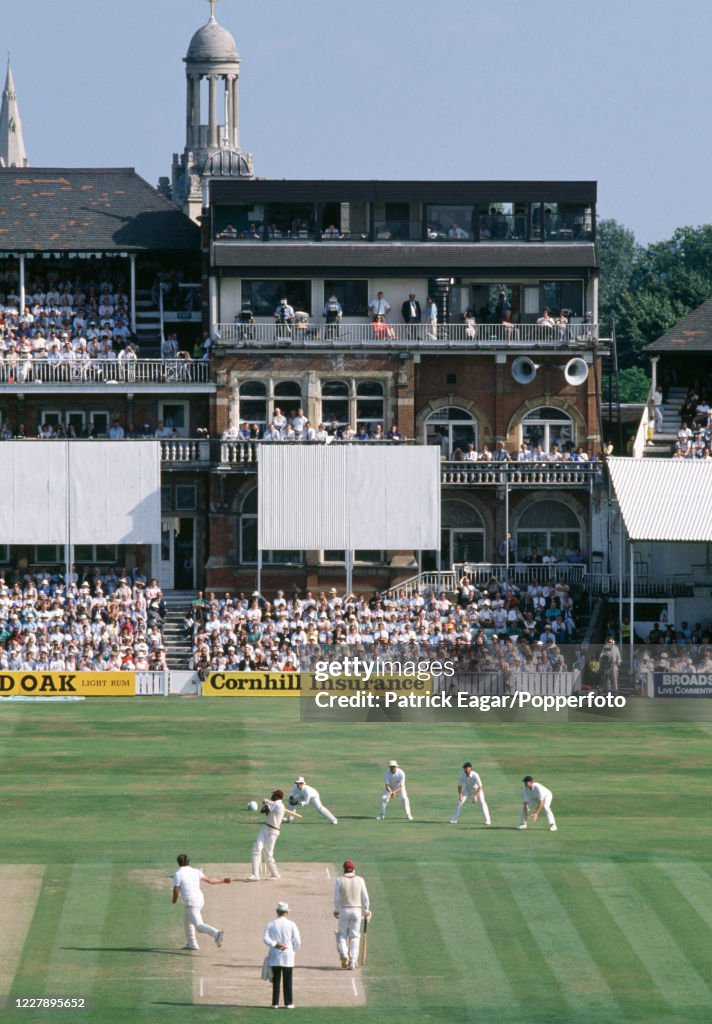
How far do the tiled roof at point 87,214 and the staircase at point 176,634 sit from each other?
486 inches

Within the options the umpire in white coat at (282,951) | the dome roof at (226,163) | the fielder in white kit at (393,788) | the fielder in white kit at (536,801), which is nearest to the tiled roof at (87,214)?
the fielder in white kit at (393,788)

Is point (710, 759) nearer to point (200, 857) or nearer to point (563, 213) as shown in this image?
point (200, 857)

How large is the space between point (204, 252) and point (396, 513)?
1202 cm

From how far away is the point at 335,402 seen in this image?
6775 centimetres

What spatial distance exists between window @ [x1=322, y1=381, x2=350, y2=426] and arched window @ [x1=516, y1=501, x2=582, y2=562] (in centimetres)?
676

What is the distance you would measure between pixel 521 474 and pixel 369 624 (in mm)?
9217

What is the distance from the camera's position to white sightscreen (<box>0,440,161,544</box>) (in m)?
64.4

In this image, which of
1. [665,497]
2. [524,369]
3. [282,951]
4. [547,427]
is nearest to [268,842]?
[282,951]

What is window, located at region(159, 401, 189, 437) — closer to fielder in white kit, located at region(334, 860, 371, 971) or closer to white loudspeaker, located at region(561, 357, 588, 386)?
white loudspeaker, located at region(561, 357, 588, 386)

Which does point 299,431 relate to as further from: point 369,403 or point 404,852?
point 404,852

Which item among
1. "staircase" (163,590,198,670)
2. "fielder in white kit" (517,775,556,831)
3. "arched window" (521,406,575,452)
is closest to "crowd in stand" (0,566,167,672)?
"staircase" (163,590,198,670)

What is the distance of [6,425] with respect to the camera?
2665 inches

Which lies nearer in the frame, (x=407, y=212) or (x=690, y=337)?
(x=407, y=212)

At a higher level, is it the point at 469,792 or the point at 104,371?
the point at 104,371
